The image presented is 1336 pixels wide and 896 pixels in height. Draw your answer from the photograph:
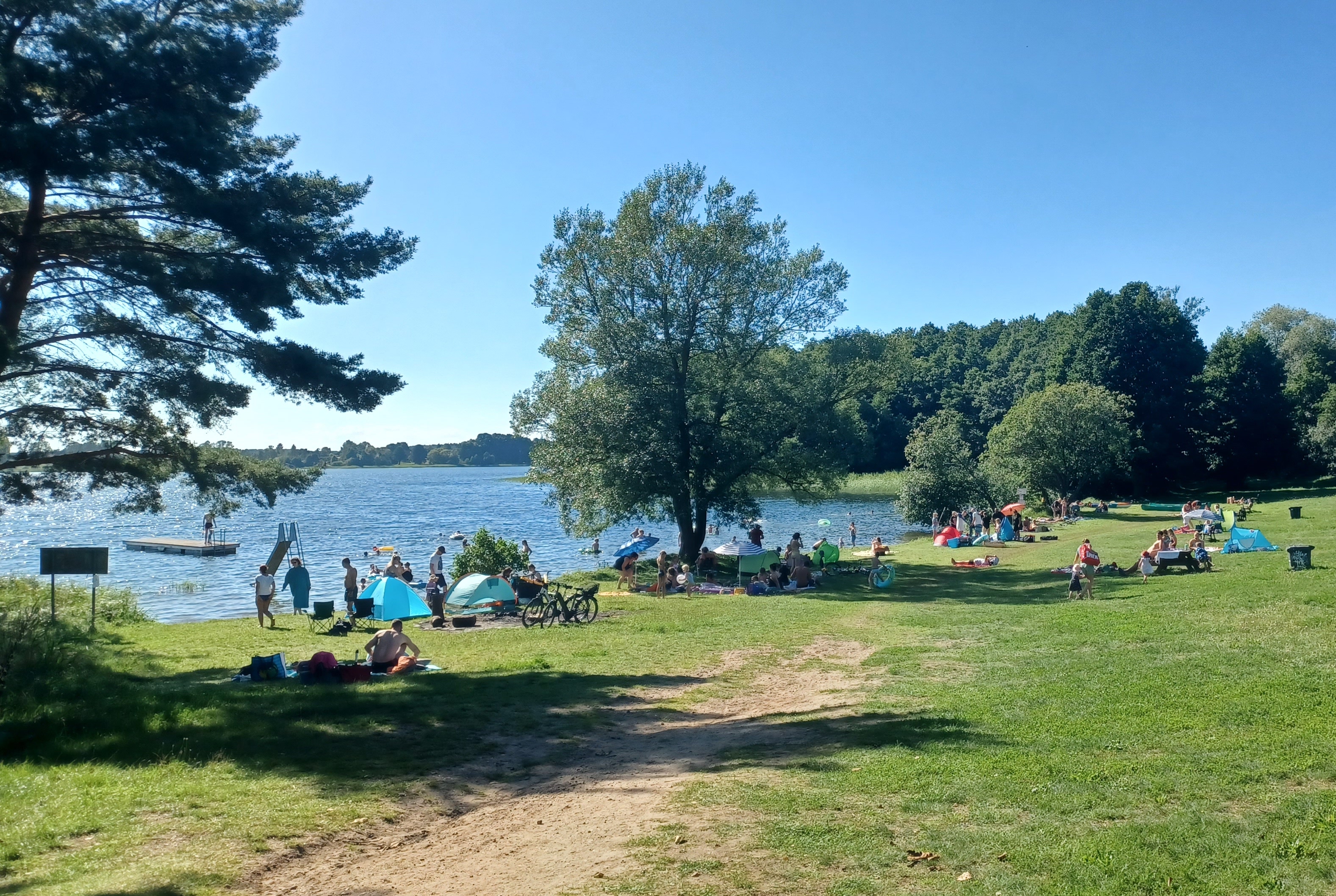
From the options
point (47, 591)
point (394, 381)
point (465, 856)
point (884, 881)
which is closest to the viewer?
point (884, 881)

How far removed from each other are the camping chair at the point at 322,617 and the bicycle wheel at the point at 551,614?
471 centimetres

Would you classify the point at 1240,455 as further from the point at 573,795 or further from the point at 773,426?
the point at 573,795

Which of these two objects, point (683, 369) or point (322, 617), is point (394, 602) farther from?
point (683, 369)

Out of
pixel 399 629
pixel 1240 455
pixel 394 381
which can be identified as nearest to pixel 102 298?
pixel 394 381

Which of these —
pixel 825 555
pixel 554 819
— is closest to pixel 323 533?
pixel 825 555

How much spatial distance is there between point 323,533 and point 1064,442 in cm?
4753

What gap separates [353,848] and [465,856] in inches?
35.8

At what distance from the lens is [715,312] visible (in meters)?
31.5

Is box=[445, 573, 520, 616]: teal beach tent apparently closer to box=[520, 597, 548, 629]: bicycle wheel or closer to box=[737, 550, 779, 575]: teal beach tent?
box=[520, 597, 548, 629]: bicycle wheel

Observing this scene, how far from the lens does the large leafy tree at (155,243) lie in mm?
12961

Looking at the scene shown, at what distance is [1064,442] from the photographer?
188 ft

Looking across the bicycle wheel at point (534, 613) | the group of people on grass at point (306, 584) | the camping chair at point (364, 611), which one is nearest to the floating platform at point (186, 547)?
the group of people on grass at point (306, 584)

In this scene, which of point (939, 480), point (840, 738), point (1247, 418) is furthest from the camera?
point (1247, 418)

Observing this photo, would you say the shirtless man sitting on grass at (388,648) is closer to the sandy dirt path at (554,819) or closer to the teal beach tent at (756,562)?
the sandy dirt path at (554,819)
